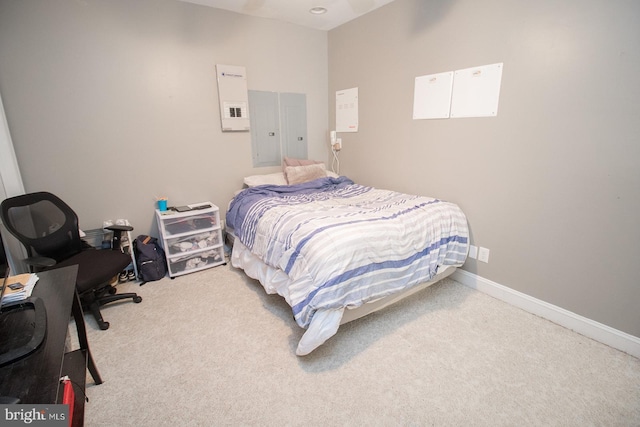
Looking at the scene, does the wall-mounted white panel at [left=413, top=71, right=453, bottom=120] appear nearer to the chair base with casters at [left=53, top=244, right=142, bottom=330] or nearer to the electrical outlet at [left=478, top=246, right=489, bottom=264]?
the electrical outlet at [left=478, top=246, right=489, bottom=264]

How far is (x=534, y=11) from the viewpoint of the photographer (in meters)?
2.02

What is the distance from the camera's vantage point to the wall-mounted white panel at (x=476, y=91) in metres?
2.28

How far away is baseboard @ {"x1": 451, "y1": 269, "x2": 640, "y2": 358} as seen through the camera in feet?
6.16

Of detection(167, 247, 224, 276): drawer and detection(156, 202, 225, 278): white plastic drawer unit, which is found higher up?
detection(156, 202, 225, 278): white plastic drawer unit

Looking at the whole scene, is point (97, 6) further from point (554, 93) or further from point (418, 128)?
point (554, 93)

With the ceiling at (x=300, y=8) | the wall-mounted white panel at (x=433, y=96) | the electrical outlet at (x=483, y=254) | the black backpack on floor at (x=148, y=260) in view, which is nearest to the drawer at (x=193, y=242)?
the black backpack on floor at (x=148, y=260)

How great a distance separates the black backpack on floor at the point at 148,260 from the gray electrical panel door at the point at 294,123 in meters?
1.84

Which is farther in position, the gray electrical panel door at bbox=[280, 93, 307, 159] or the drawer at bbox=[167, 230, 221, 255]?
the gray electrical panel door at bbox=[280, 93, 307, 159]

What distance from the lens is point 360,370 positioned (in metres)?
1.74

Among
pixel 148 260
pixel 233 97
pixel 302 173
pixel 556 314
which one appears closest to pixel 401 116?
pixel 302 173

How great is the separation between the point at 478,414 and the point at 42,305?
2.07m

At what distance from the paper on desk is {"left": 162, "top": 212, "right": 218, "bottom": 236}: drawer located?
1377mm

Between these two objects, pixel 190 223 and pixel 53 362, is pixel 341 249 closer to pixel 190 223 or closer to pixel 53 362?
pixel 53 362

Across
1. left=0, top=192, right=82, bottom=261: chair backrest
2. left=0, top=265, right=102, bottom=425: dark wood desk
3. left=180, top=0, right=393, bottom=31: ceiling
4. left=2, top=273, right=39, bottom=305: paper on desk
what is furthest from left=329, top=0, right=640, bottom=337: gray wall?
left=0, top=192, right=82, bottom=261: chair backrest
